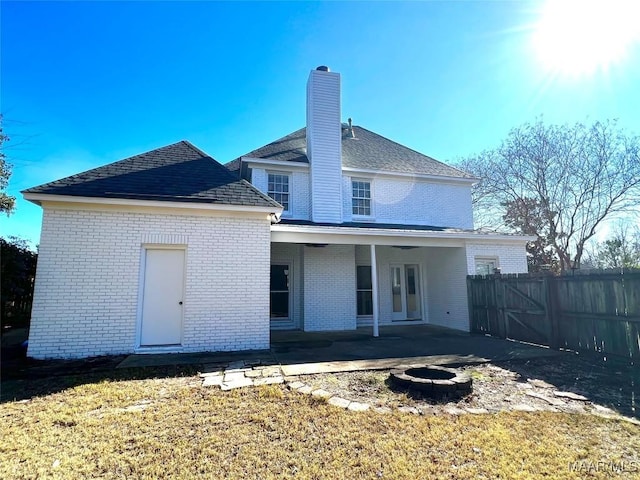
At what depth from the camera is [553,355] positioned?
685 cm

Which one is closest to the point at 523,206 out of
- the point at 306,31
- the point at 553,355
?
the point at 553,355

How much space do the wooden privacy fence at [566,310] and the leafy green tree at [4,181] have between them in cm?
1770

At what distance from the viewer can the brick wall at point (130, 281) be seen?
636cm

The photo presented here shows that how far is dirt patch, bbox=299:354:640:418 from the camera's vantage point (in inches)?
162

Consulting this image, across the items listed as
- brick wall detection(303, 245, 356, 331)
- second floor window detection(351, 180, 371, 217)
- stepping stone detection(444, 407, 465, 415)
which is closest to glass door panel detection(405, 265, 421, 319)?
brick wall detection(303, 245, 356, 331)

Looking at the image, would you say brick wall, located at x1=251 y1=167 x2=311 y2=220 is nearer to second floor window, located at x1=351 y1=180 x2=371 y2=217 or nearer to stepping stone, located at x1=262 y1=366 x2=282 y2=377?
second floor window, located at x1=351 y1=180 x2=371 y2=217

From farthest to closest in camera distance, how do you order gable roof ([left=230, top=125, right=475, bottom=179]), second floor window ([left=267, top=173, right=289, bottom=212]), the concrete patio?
gable roof ([left=230, top=125, right=475, bottom=179]) < second floor window ([left=267, top=173, right=289, bottom=212]) < the concrete patio

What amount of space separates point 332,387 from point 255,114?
9687mm

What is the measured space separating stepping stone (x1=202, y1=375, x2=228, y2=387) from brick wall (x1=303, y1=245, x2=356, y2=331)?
221 inches

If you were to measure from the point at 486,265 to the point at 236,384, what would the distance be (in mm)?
9912

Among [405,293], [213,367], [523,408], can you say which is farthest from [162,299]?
[405,293]

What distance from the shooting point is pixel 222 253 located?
7.23m

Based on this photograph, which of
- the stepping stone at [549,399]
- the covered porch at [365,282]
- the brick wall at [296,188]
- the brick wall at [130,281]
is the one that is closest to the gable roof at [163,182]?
the brick wall at [130,281]

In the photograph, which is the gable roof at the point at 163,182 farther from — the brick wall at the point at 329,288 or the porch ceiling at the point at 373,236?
the brick wall at the point at 329,288
